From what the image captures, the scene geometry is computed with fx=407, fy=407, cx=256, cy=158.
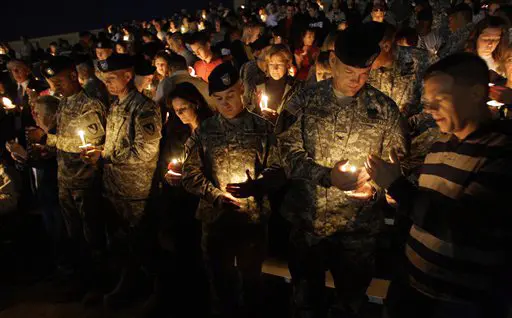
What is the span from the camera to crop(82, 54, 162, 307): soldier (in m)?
3.81

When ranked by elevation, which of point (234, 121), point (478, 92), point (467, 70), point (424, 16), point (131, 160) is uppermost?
point (424, 16)

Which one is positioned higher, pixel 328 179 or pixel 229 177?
pixel 328 179

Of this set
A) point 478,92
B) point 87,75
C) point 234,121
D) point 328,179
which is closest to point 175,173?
point 234,121

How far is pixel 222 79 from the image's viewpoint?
312 centimetres

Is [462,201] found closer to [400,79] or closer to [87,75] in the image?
[400,79]

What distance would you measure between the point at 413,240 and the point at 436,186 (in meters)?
0.35

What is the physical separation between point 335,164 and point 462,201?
865mm

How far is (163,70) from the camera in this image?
5.82 m

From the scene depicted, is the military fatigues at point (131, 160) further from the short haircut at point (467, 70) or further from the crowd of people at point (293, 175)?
the short haircut at point (467, 70)

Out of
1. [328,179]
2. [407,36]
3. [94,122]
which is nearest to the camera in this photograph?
[328,179]

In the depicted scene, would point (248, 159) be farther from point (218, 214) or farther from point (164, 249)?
point (164, 249)

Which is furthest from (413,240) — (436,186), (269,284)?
(269,284)

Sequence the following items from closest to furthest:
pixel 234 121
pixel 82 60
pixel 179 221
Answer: pixel 234 121 → pixel 179 221 → pixel 82 60

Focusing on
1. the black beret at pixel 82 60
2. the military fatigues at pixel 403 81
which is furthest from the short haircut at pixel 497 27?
the black beret at pixel 82 60
